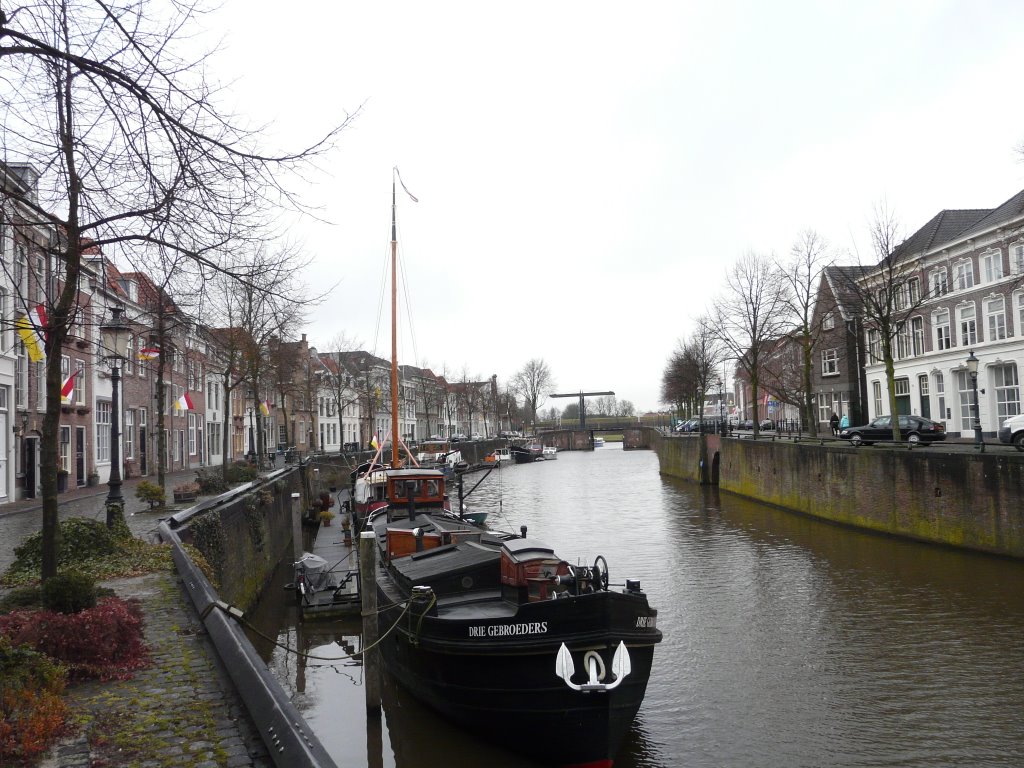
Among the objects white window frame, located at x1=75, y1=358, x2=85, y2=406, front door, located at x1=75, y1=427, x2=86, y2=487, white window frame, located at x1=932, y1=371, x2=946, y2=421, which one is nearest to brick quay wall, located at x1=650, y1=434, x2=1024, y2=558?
white window frame, located at x1=932, y1=371, x2=946, y2=421

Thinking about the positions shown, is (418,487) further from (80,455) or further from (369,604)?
(80,455)

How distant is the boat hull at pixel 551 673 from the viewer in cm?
896

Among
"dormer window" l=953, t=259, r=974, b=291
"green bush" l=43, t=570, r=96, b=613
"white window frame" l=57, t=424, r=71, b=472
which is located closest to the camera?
"green bush" l=43, t=570, r=96, b=613

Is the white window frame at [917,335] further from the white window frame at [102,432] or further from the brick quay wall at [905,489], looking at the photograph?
the white window frame at [102,432]

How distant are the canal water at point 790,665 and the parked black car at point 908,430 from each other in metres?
8.29

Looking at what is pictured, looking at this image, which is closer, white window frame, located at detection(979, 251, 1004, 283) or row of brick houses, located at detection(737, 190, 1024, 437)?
row of brick houses, located at detection(737, 190, 1024, 437)

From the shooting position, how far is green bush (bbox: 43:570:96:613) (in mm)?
7574

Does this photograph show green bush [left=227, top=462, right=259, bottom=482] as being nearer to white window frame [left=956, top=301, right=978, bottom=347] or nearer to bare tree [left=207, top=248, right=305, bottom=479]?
bare tree [left=207, top=248, right=305, bottom=479]

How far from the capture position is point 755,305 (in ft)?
135

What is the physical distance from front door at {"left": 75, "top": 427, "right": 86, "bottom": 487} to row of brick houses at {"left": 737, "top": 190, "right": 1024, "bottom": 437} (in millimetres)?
32605

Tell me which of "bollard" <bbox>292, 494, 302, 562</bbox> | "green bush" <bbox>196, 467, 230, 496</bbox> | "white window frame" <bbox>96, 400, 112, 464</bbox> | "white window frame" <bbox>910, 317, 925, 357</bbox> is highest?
"white window frame" <bbox>910, 317, 925, 357</bbox>

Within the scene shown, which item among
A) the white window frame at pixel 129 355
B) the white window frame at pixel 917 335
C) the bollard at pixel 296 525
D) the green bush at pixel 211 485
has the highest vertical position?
the white window frame at pixel 917 335

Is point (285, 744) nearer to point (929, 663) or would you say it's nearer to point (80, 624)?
point (80, 624)

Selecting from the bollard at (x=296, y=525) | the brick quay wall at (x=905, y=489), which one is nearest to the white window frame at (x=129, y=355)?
the bollard at (x=296, y=525)
